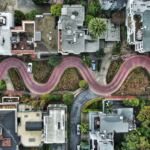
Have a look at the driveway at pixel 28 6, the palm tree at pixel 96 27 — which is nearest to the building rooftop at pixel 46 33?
the driveway at pixel 28 6

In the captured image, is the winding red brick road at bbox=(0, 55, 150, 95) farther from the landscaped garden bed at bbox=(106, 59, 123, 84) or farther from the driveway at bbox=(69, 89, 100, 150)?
the driveway at bbox=(69, 89, 100, 150)

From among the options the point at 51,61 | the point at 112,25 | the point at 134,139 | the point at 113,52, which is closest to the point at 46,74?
the point at 51,61

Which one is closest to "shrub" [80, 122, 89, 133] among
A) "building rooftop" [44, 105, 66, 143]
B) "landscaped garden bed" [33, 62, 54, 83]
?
"building rooftop" [44, 105, 66, 143]

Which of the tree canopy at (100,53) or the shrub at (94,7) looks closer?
the shrub at (94,7)

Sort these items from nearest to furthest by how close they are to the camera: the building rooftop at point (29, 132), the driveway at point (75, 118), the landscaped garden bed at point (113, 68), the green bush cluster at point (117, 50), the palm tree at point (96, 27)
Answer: the palm tree at point (96, 27)
the building rooftop at point (29, 132)
the green bush cluster at point (117, 50)
the driveway at point (75, 118)
the landscaped garden bed at point (113, 68)

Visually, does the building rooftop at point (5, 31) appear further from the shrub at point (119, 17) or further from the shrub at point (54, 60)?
the shrub at point (119, 17)

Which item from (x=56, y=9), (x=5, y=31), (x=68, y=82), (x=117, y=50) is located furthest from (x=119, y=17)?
(x=5, y=31)

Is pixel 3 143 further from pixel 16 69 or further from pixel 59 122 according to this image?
pixel 16 69

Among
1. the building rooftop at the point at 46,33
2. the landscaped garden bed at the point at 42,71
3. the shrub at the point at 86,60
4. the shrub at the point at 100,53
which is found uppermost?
the building rooftop at the point at 46,33
